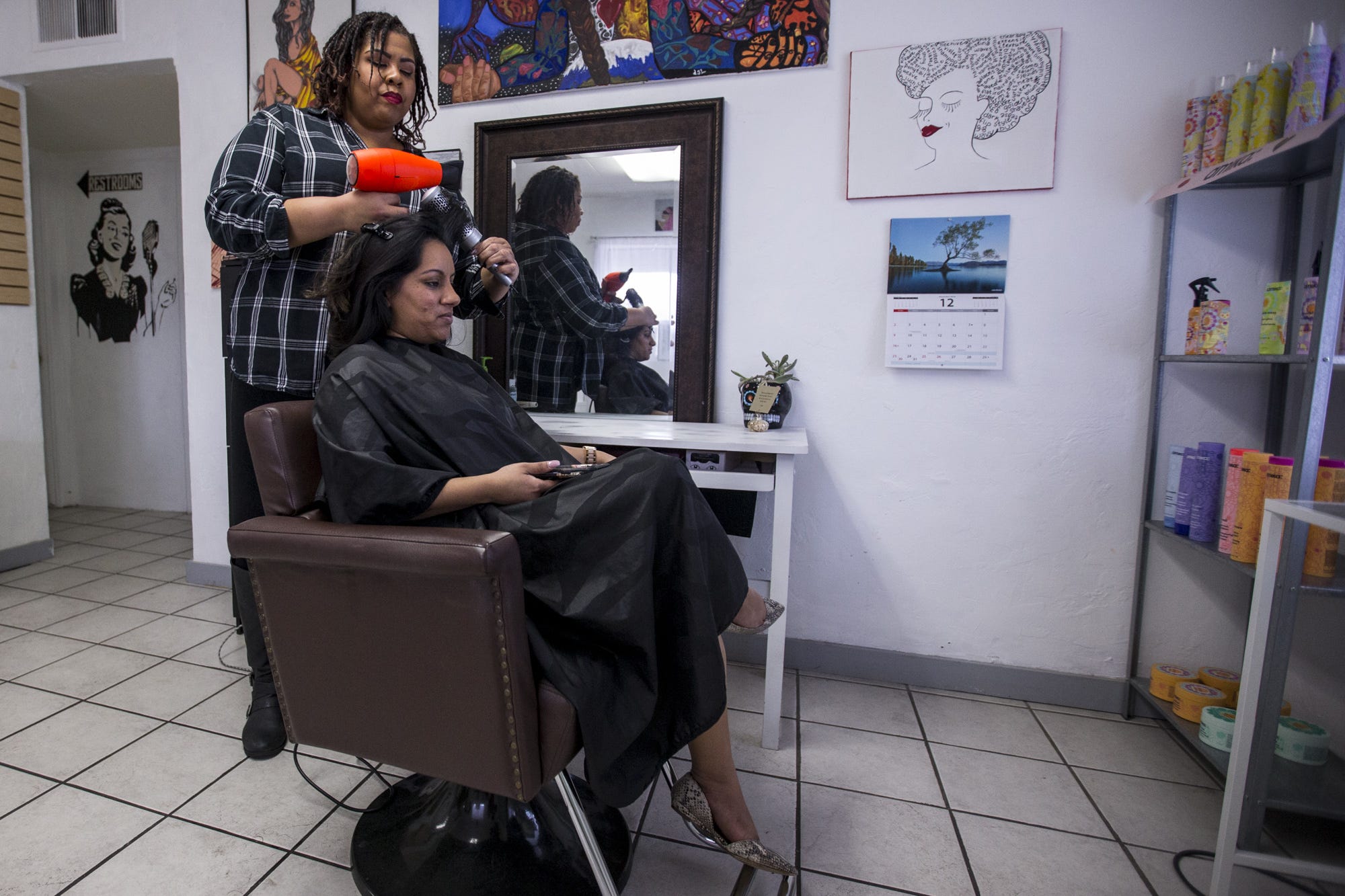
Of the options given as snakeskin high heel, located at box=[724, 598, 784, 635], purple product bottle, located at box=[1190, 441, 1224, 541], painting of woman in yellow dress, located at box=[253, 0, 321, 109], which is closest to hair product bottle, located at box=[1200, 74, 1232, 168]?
purple product bottle, located at box=[1190, 441, 1224, 541]

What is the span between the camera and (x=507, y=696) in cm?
100

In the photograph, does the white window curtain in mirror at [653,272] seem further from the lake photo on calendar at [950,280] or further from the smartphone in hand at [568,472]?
the smartphone in hand at [568,472]

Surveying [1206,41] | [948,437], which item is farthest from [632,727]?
[1206,41]

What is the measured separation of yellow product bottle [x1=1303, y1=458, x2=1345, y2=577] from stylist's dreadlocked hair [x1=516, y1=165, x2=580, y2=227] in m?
2.12

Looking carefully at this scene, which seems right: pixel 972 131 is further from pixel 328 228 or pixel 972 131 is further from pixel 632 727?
pixel 632 727

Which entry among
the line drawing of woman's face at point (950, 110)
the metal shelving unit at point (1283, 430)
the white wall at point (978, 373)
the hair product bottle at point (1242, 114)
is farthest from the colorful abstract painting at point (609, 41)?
the metal shelving unit at point (1283, 430)

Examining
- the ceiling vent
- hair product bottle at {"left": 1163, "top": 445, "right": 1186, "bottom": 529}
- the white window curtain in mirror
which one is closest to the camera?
hair product bottle at {"left": 1163, "top": 445, "right": 1186, "bottom": 529}

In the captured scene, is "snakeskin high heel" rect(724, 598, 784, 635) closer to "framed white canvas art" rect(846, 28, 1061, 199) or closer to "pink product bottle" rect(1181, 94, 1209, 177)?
"framed white canvas art" rect(846, 28, 1061, 199)

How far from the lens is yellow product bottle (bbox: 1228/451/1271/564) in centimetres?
157

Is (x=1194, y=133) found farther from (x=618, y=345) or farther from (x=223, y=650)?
(x=223, y=650)

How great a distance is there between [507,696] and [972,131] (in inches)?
78.6

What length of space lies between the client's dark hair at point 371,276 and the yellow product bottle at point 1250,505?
1.91 metres

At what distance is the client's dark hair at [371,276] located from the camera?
135 cm

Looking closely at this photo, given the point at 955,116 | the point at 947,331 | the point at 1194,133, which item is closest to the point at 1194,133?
the point at 1194,133
